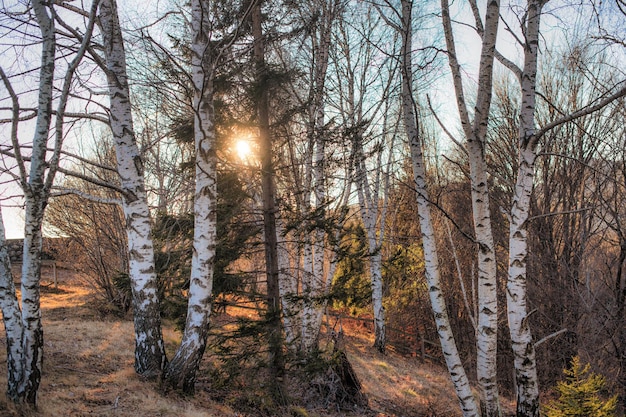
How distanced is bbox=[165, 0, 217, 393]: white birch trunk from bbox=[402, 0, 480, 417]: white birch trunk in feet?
8.29

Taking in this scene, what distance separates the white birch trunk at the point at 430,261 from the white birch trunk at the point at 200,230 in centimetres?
253

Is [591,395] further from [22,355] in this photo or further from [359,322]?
[359,322]

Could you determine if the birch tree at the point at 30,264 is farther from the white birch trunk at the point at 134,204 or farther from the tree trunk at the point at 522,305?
the tree trunk at the point at 522,305

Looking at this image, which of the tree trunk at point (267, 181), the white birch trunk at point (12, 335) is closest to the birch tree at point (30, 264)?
the white birch trunk at point (12, 335)

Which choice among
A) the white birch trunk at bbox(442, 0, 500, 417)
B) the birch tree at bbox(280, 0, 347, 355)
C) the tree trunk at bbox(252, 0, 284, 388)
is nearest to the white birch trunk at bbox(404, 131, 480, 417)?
the white birch trunk at bbox(442, 0, 500, 417)

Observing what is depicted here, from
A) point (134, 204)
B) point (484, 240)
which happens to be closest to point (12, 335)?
point (134, 204)

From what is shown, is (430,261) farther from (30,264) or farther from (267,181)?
(30,264)

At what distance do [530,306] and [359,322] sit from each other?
9.60m

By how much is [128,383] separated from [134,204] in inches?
93.2

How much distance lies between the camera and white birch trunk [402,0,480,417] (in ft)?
16.3

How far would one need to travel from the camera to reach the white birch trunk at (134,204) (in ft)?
17.7

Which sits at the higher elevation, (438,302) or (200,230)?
(200,230)

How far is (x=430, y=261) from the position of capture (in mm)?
5336

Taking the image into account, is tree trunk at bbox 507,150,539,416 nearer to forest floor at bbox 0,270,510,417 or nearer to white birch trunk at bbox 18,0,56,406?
forest floor at bbox 0,270,510,417
